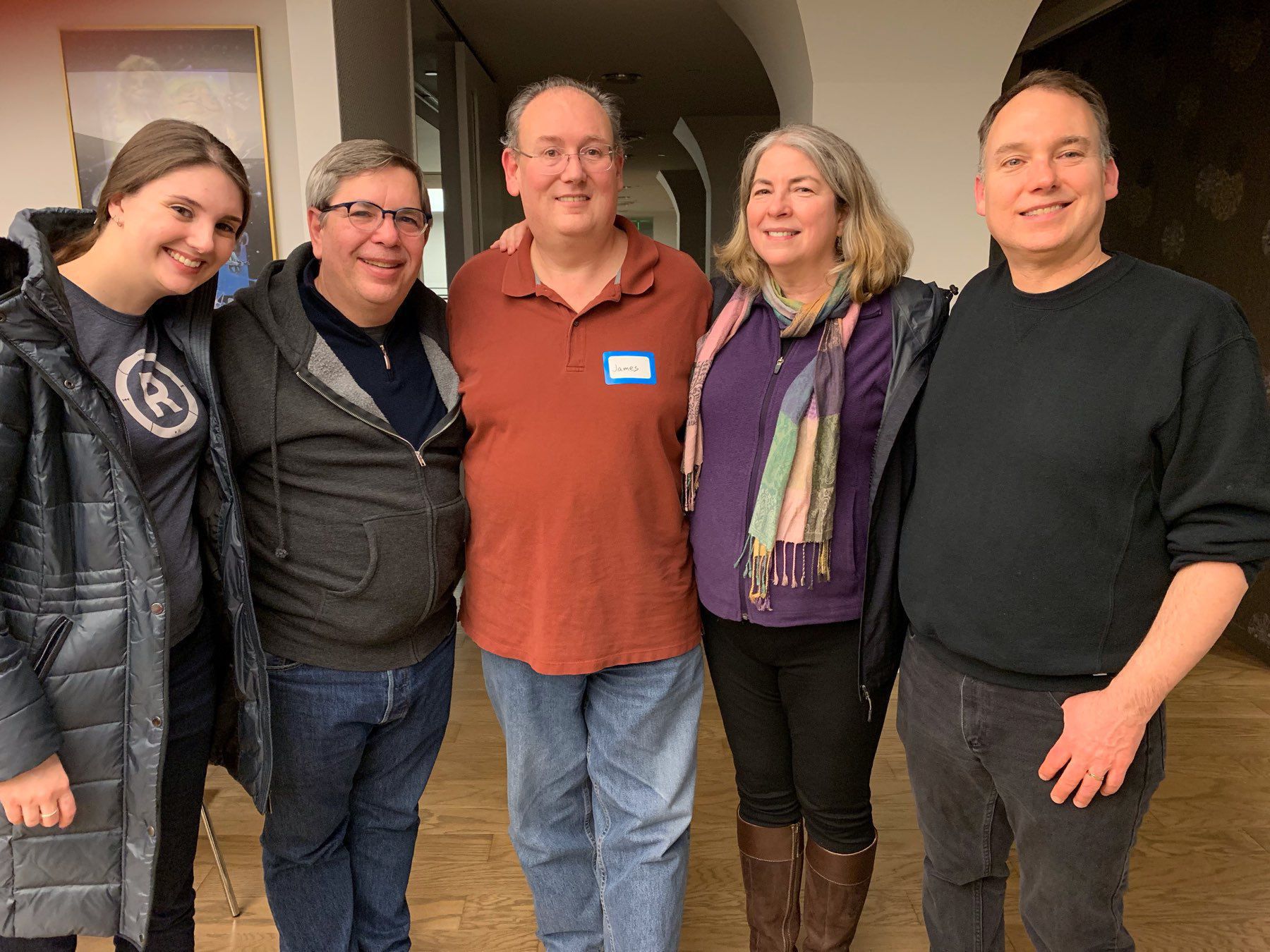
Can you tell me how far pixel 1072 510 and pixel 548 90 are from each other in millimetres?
1207

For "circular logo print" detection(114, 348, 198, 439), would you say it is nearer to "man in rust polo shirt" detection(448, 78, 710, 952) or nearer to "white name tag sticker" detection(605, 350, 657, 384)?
"man in rust polo shirt" detection(448, 78, 710, 952)

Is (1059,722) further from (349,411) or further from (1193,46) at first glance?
(1193,46)

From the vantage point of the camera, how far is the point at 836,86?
10.8 ft

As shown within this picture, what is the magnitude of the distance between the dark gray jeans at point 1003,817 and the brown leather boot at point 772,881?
0.32 metres

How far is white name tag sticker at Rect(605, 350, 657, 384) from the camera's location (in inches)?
64.6

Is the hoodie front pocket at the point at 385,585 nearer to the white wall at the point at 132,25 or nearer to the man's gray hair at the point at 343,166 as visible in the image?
the man's gray hair at the point at 343,166

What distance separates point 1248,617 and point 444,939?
154 inches

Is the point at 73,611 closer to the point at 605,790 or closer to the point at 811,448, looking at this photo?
the point at 605,790

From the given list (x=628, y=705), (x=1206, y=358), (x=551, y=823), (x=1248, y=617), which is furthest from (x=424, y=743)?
(x=1248, y=617)

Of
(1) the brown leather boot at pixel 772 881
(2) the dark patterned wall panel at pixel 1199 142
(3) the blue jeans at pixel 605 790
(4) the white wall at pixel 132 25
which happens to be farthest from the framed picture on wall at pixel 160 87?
(2) the dark patterned wall panel at pixel 1199 142

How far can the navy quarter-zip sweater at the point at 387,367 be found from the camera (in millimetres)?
1608

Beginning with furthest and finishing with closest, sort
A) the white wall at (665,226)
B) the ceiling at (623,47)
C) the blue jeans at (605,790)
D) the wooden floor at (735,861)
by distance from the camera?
the white wall at (665,226), the ceiling at (623,47), the wooden floor at (735,861), the blue jeans at (605,790)

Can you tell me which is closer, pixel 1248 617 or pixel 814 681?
pixel 814 681

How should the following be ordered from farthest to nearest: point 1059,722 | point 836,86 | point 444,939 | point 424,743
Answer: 1. point 836,86
2. point 444,939
3. point 424,743
4. point 1059,722
